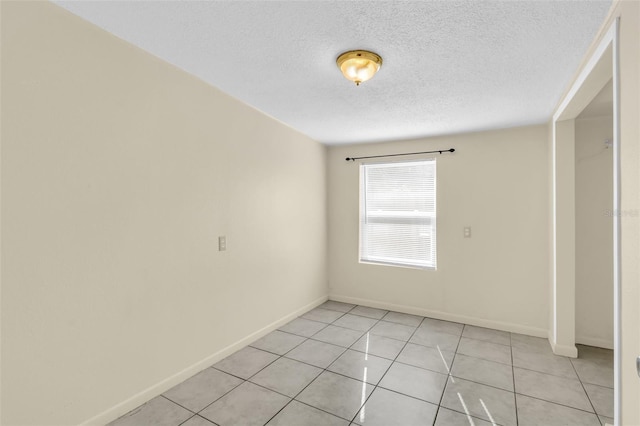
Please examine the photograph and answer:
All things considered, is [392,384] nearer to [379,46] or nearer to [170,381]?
[170,381]

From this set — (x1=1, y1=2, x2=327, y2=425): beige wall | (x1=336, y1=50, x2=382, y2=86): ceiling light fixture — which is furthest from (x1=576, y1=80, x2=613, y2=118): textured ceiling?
(x1=1, y1=2, x2=327, y2=425): beige wall

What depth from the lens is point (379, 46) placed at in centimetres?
182

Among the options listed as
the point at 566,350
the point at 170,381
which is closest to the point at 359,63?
the point at 170,381

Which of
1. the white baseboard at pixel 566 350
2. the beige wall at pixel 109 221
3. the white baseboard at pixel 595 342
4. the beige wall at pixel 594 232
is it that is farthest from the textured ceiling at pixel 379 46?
the white baseboard at pixel 595 342

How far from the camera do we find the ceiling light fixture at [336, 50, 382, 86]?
1.88 metres

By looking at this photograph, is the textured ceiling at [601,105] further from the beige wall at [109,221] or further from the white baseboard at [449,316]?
the beige wall at [109,221]

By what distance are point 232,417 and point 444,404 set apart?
146 centimetres

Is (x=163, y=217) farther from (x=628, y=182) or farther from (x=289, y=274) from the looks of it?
(x=628, y=182)

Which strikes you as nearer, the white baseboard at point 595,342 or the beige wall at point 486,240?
the white baseboard at point 595,342

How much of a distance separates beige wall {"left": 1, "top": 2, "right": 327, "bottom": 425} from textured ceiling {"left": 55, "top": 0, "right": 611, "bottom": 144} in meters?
0.26

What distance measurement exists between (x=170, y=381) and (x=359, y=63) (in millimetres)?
2639

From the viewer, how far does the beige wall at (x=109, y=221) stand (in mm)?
1487

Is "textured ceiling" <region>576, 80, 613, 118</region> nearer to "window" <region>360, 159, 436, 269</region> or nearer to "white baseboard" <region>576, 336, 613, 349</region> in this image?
"window" <region>360, 159, 436, 269</region>

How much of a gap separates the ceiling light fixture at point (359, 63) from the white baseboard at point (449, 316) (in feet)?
10.2
